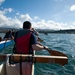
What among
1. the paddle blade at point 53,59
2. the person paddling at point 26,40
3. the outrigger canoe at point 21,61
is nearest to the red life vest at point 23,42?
the person paddling at point 26,40

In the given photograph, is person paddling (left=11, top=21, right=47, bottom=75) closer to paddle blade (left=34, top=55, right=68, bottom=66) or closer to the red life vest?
the red life vest

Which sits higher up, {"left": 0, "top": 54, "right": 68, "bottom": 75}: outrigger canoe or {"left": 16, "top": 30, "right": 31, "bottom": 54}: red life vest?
{"left": 16, "top": 30, "right": 31, "bottom": 54}: red life vest

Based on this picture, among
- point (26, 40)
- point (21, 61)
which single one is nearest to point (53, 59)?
point (21, 61)

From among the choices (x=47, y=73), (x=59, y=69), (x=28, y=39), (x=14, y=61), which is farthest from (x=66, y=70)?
(x=14, y=61)

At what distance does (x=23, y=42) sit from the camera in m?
5.70

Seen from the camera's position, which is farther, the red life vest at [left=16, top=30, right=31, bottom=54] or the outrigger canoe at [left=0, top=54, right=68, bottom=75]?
the red life vest at [left=16, top=30, right=31, bottom=54]

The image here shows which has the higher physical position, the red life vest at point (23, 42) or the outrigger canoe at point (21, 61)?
the red life vest at point (23, 42)

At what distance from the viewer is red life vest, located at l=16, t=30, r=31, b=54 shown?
5672 mm

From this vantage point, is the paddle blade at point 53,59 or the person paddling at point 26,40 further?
the person paddling at point 26,40

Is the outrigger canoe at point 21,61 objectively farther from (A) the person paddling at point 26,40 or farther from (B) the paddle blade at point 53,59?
(A) the person paddling at point 26,40

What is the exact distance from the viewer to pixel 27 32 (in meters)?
5.65

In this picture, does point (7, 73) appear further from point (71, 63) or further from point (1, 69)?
point (71, 63)

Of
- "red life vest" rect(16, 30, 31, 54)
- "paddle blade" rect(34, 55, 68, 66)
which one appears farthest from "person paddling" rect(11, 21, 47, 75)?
"paddle blade" rect(34, 55, 68, 66)

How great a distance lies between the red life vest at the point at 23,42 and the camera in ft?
18.6
